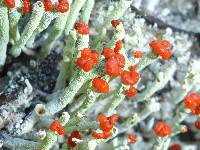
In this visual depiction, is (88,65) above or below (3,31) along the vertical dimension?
below

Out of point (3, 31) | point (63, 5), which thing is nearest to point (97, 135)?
point (63, 5)

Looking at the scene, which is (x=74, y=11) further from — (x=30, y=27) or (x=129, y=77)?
(x=129, y=77)

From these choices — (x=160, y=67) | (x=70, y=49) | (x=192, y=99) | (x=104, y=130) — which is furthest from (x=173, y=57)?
(x=104, y=130)

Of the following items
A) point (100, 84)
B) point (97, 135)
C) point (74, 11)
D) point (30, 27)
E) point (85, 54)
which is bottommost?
point (97, 135)

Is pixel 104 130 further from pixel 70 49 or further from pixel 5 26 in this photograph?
pixel 5 26

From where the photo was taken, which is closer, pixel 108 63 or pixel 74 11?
pixel 108 63

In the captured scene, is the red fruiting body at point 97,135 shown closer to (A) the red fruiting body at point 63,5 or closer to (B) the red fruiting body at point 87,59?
(B) the red fruiting body at point 87,59

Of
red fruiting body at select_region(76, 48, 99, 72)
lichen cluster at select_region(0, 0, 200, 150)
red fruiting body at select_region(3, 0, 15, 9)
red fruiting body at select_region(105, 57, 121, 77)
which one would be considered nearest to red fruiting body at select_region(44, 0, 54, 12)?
lichen cluster at select_region(0, 0, 200, 150)
